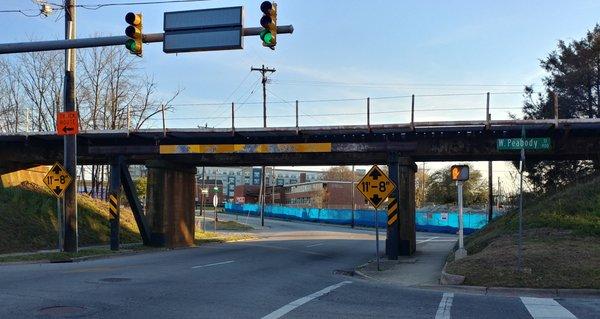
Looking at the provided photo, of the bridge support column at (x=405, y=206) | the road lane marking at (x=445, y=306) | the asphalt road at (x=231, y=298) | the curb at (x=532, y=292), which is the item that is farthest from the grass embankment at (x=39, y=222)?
the curb at (x=532, y=292)

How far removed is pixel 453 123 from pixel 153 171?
14143mm

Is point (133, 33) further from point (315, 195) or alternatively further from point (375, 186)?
point (315, 195)

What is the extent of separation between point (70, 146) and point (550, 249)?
16.6 metres

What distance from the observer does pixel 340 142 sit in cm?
2573

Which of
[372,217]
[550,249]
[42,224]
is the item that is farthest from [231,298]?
[372,217]

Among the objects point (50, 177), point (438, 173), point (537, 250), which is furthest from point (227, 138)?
point (438, 173)

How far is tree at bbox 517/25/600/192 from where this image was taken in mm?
34688

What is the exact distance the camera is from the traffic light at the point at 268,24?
1304 cm

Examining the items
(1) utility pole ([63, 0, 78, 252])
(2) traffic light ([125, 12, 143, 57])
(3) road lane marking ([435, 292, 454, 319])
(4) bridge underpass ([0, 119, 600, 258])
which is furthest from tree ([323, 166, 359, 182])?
(3) road lane marking ([435, 292, 454, 319])

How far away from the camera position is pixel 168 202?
95.2 feet

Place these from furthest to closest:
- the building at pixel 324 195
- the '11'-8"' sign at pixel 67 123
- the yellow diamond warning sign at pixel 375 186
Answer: the building at pixel 324 195 < the '11'-8"' sign at pixel 67 123 < the yellow diamond warning sign at pixel 375 186

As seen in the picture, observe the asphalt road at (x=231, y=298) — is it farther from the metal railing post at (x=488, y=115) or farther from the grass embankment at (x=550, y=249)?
the metal railing post at (x=488, y=115)

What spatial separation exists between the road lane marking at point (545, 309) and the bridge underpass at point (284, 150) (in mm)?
11274

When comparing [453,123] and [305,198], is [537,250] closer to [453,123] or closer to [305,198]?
[453,123]
